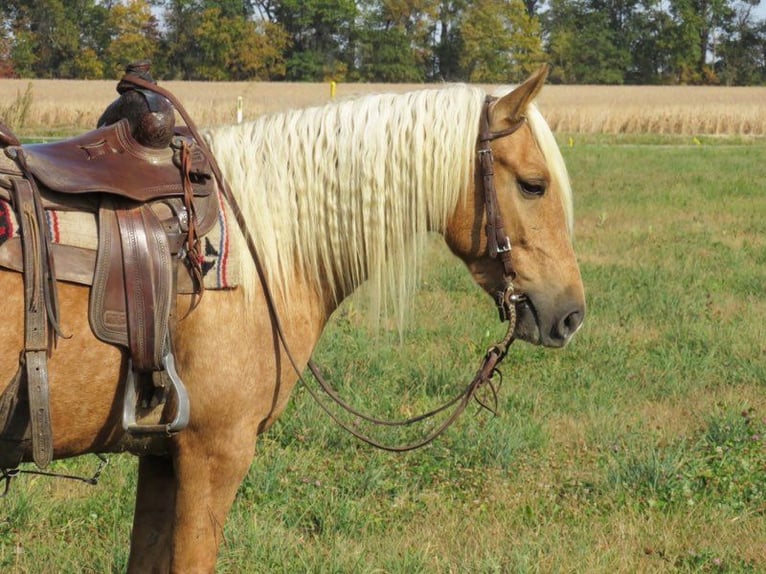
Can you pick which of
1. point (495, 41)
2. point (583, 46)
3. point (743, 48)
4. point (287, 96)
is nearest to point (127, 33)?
point (495, 41)

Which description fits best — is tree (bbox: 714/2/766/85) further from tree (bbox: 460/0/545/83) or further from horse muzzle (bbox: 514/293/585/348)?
horse muzzle (bbox: 514/293/585/348)

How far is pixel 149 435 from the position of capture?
256 centimetres

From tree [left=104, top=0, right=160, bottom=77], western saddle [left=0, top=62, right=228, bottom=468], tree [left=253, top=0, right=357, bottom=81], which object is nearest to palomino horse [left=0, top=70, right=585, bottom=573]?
western saddle [left=0, top=62, right=228, bottom=468]

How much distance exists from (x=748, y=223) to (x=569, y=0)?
2234 inches

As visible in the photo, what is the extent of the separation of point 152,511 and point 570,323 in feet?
4.66

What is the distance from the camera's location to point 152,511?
9.53 ft

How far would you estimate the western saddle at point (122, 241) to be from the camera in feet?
7.70

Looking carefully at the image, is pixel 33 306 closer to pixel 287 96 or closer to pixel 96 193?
pixel 96 193

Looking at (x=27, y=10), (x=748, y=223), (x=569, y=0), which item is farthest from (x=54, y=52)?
(x=748, y=223)

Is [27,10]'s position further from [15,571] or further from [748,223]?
[15,571]

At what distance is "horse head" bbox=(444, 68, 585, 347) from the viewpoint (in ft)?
9.33

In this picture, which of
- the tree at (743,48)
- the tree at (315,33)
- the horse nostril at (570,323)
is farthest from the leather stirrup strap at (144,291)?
the tree at (743,48)

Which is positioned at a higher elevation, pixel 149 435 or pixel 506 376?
pixel 149 435

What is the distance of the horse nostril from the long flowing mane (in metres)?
0.44
